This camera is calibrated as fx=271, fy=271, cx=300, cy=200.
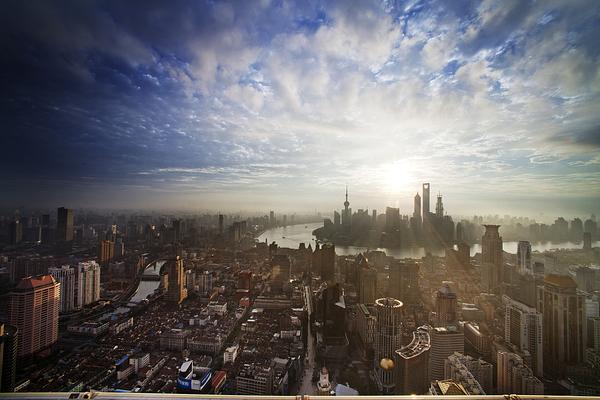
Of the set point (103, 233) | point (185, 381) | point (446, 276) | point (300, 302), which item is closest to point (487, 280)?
point (446, 276)

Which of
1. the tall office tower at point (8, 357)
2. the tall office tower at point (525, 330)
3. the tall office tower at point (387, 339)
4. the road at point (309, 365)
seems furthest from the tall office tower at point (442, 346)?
the tall office tower at point (8, 357)

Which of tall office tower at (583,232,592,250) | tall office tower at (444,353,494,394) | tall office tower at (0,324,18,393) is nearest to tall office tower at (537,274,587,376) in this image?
tall office tower at (583,232,592,250)

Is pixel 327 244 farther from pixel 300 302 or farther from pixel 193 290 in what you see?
pixel 193 290

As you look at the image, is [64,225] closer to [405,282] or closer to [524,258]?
[405,282]

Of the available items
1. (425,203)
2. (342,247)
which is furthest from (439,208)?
(342,247)

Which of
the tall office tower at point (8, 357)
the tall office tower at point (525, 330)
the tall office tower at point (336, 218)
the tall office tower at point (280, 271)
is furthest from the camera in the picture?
the tall office tower at point (280, 271)

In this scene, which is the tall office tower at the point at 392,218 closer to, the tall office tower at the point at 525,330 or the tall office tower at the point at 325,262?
the tall office tower at the point at 325,262
